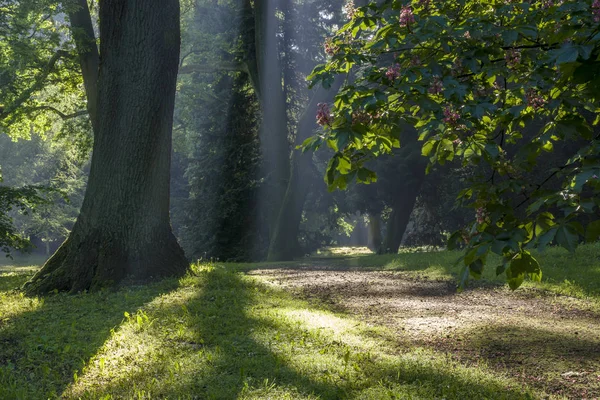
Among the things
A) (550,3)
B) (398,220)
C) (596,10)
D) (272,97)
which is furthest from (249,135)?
(596,10)

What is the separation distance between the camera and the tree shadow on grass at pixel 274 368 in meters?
4.85

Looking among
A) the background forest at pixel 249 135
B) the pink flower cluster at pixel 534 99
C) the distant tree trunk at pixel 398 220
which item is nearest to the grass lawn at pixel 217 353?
the pink flower cluster at pixel 534 99

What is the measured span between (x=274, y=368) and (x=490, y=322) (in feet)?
11.9

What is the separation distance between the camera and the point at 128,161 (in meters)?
10.0

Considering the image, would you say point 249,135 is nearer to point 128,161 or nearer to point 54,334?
point 128,161

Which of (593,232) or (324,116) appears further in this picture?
(324,116)

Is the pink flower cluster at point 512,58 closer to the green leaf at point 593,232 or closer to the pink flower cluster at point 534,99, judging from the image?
the pink flower cluster at point 534,99

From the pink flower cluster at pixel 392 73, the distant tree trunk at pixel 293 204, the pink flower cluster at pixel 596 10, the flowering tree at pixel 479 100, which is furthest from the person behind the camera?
Result: the distant tree trunk at pixel 293 204

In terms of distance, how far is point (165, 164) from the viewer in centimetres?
1052

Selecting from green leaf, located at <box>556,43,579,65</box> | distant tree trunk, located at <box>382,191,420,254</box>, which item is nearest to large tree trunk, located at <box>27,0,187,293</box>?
green leaf, located at <box>556,43,579,65</box>

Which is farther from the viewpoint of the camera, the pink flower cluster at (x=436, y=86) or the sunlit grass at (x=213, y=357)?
the sunlit grass at (x=213, y=357)

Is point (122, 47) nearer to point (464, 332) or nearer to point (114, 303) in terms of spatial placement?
point (114, 303)

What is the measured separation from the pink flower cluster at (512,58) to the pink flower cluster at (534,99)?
205mm

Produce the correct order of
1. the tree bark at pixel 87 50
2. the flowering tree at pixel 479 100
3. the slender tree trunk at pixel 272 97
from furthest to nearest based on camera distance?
the slender tree trunk at pixel 272 97
the tree bark at pixel 87 50
the flowering tree at pixel 479 100
